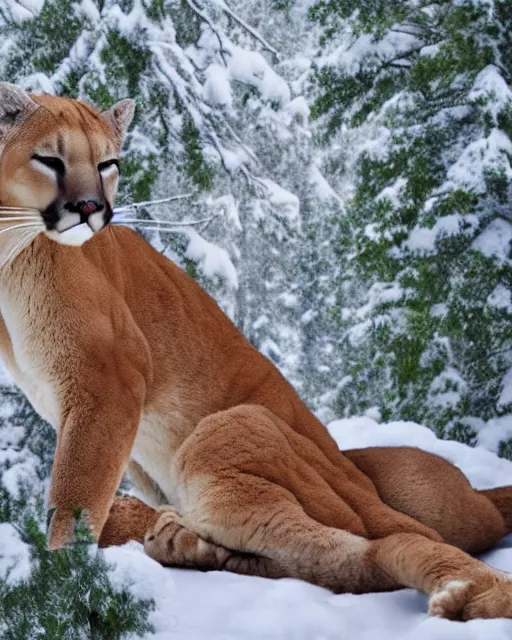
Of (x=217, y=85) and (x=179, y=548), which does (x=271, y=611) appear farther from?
(x=217, y=85)

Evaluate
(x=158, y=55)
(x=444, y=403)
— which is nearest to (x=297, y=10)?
(x=158, y=55)

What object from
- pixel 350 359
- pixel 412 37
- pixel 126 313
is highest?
pixel 412 37

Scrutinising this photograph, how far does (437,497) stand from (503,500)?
1.16 ft

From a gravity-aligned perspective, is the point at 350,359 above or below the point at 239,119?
below

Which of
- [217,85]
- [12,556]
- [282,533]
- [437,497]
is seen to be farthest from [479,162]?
[12,556]

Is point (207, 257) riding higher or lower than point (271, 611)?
lower

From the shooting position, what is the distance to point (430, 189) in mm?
6340

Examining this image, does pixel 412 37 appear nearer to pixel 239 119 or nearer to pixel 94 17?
pixel 239 119

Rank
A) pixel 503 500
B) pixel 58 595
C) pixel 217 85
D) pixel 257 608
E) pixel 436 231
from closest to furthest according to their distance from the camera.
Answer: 1. pixel 58 595
2. pixel 257 608
3. pixel 503 500
4. pixel 217 85
5. pixel 436 231

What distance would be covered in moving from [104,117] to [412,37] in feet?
12.5

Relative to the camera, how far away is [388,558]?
2.48m

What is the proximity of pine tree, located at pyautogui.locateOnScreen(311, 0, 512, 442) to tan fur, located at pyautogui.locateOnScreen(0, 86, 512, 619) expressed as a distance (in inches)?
110

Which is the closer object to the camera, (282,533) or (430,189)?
(282,533)

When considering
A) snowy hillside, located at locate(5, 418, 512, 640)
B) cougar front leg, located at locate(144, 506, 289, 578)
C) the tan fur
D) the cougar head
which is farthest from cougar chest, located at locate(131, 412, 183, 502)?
the cougar head
